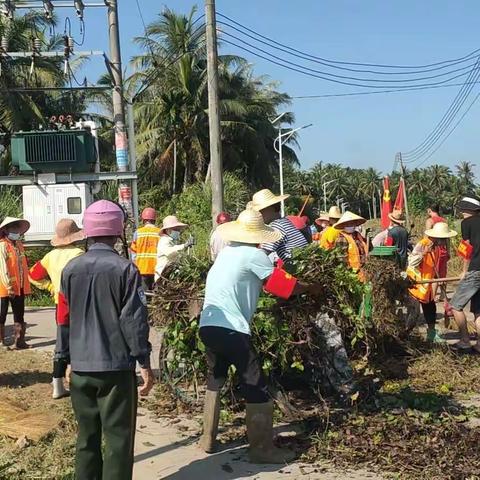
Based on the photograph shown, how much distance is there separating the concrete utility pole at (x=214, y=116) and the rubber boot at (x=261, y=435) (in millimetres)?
9133

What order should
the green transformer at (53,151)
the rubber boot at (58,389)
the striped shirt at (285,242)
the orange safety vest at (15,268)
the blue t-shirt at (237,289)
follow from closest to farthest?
the blue t-shirt at (237,289) → the striped shirt at (285,242) → the rubber boot at (58,389) → the orange safety vest at (15,268) → the green transformer at (53,151)

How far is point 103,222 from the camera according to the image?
153 inches

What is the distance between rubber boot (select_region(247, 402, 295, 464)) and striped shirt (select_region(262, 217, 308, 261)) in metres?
1.39

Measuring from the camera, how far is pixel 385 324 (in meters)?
7.00

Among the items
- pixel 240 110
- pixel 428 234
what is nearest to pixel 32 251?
pixel 428 234

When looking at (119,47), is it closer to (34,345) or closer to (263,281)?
(34,345)

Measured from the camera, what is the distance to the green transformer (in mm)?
12203

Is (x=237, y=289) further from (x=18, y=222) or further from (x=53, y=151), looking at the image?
(x=53, y=151)

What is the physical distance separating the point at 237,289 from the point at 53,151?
28.3ft

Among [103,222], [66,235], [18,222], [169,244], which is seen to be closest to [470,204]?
[169,244]

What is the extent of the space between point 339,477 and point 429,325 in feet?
14.4

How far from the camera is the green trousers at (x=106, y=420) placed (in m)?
3.74

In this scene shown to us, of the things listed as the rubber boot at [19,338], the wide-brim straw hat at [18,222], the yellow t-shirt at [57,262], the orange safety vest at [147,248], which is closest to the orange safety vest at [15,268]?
the wide-brim straw hat at [18,222]

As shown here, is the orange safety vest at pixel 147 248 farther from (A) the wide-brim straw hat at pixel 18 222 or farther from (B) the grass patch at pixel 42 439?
(B) the grass patch at pixel 42 439
